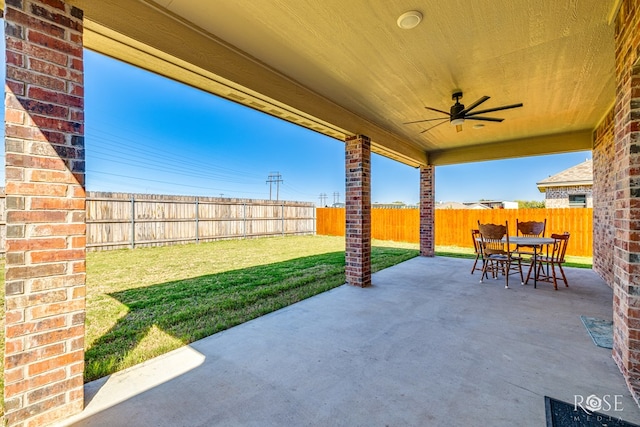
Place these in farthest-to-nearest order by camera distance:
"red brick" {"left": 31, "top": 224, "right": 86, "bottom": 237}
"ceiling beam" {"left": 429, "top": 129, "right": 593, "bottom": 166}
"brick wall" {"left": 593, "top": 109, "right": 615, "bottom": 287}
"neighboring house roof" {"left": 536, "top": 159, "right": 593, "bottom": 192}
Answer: "neighboring house roof" {"left": 536, "top": 159, "right": 593, "bottom": 192} → "ceiling beam" {"left": 429, "top": 129, "right": 593, "bottom": 166} → "brick wall" {"left": 593, "top": 109, "right": 615, "bottom": 287} → "red brick" {"left": 31, "top": 224, "right": 86, "bottom": 237}

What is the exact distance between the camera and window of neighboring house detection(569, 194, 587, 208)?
A: 996cm

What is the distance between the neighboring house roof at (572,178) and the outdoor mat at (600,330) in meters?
9.06

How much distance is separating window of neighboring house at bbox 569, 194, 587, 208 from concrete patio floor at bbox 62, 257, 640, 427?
29.0 ft

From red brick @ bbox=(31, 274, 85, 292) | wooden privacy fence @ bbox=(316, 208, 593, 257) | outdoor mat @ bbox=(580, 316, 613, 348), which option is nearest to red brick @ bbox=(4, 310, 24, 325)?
red brick @ bbox=(31, 274, 85, 292)

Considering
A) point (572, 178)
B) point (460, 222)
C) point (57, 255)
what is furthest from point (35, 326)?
point (572, 178)

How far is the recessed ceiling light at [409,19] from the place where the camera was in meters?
2.15

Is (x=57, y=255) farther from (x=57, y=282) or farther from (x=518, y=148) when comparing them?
(x=518, y=148)

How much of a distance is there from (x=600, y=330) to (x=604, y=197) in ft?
9.94

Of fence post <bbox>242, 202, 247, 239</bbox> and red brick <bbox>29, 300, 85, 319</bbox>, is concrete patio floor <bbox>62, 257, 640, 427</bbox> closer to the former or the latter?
red brick <bbox>29, 300, 85, 319</bbox>

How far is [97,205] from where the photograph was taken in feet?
25.9

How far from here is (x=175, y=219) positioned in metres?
9.51

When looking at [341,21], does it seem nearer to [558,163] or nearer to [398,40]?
[398,40]

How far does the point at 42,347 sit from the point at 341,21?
9.42ft

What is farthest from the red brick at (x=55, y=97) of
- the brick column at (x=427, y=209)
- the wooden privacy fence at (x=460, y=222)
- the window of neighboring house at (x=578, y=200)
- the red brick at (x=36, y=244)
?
the window of neighboring house at (x=578, y=200)
